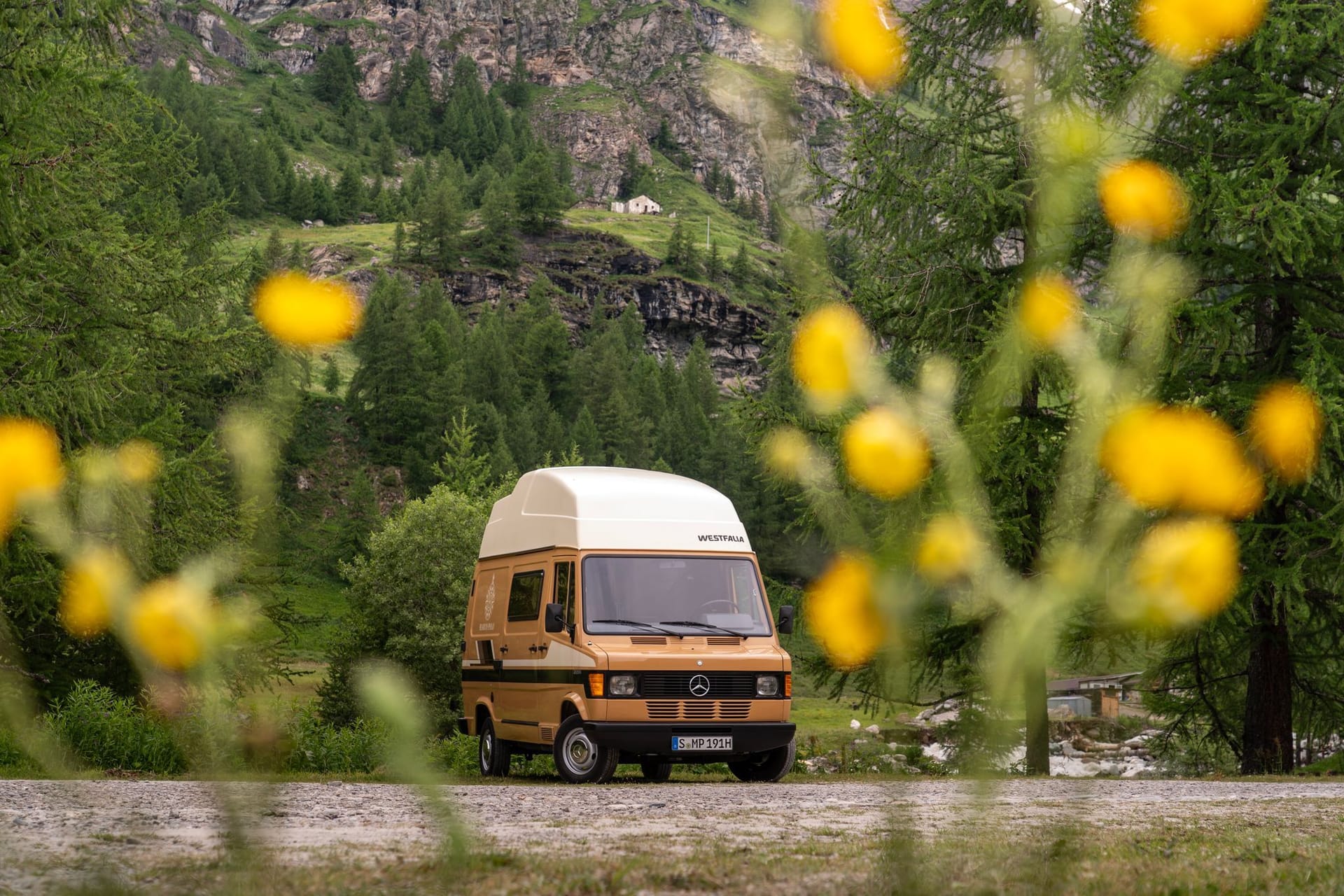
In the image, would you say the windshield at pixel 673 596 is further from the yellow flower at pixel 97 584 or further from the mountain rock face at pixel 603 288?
the mountain rock face at pixel 603 288

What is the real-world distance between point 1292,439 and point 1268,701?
19.9 feet

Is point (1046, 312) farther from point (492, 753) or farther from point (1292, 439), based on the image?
point (492, 753)

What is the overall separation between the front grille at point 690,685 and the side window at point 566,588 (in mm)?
1024

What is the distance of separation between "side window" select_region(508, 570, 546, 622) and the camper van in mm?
25

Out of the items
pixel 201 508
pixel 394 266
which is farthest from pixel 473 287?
pixel 201 508

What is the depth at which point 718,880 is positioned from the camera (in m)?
4.00

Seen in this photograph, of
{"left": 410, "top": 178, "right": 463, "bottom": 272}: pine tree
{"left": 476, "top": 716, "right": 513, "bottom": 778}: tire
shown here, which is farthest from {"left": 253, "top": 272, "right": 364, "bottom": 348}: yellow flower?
{"left": 410, "top": 178, "right": 463, "bottom": 272}: pine tree

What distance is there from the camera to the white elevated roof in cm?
A: 1268

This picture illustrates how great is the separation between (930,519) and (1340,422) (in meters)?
14.0

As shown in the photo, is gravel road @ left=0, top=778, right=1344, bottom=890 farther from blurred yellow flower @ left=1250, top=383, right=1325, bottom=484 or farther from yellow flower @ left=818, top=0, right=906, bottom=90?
blurred yellow flower @ left=1250, top=383, right=1325, bottom=484

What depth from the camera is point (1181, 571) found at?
5.53 ft

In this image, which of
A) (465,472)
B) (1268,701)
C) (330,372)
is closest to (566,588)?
(330,372)

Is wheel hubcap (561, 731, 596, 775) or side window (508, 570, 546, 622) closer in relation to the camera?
wheel hubcap (561, 731, 596, 775)

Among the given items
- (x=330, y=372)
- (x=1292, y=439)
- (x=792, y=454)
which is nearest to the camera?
(x=792, y=454)
